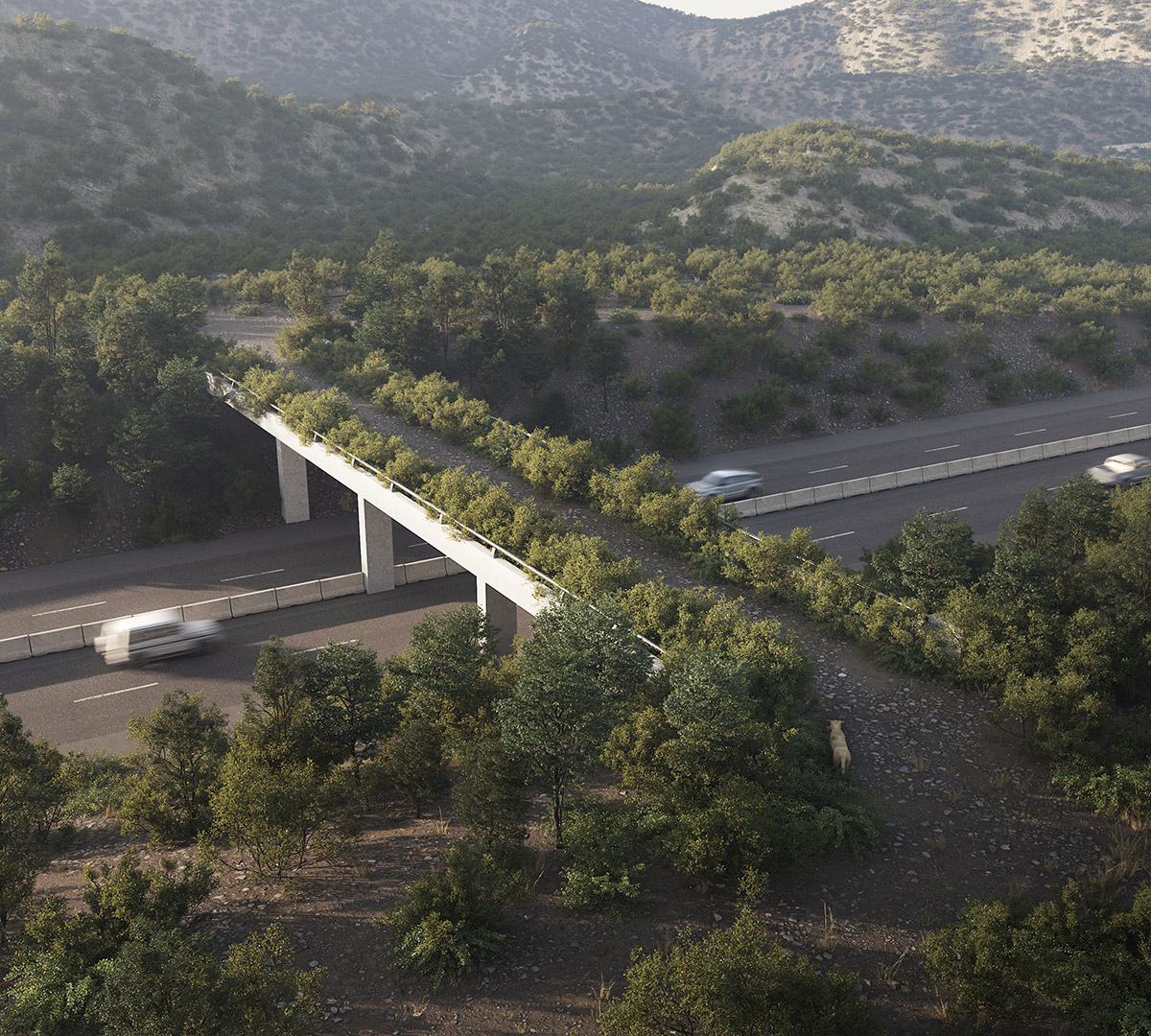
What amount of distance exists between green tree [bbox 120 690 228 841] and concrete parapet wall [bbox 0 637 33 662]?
50.0ft

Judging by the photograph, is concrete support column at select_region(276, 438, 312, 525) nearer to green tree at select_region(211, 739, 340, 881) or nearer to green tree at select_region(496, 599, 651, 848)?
green tree at select_region(211, 739, 340, 881)

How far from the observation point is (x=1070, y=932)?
11930 mm

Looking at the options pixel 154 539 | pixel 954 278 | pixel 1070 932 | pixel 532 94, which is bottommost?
pixel 154 539

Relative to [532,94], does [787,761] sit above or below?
below

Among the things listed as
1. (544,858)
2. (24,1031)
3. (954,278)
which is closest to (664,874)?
(544,858)

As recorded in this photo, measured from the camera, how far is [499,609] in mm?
27859

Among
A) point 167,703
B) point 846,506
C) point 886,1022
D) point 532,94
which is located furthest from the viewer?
point 532,94

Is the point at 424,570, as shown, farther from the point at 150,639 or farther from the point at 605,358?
the point at 605,358

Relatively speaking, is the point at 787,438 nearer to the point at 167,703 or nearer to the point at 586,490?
the point at 586,490

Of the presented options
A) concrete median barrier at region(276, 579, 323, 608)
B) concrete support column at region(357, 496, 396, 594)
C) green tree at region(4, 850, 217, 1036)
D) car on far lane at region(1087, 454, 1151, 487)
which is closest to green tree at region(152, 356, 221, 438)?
concrete median barrier at region(276, 579, 323, 608)

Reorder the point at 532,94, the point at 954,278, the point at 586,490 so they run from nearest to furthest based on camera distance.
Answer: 1. the point at 586,490
2. the point at 954,278
3. the point at 532,94

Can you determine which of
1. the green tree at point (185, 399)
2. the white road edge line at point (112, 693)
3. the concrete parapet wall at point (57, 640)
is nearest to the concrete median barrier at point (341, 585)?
the white road edge line at point (112, 693)

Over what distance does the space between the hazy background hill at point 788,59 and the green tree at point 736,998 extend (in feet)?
549

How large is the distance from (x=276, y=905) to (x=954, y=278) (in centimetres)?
6895
